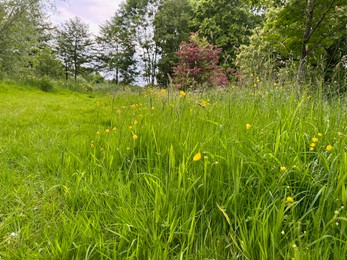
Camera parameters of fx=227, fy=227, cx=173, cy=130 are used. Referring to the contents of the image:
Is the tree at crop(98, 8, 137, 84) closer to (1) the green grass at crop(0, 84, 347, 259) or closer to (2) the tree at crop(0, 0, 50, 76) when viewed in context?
(2) the tree at crop(0, 0, 50, 76)

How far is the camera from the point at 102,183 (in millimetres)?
1362

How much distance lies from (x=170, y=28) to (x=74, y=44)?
34.0 ft

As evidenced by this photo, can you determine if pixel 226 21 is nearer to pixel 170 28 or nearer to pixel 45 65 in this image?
pixel 170 28

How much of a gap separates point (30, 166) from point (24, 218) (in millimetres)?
767

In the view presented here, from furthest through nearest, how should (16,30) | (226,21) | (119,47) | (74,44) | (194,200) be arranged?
(74,44) → (119,47) → (226,21) → (16,30) → (194,200)

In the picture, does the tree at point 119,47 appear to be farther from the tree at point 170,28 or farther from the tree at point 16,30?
the tree at point 16,30

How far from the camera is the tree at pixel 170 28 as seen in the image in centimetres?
2106

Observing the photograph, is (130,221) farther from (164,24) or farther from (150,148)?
(164,24)

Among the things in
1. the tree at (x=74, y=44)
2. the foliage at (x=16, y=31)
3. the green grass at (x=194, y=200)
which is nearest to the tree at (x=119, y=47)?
the tree at (x=74, y=44)

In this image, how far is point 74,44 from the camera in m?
23.8

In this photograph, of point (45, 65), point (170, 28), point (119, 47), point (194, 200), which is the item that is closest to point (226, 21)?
point (170, 28)

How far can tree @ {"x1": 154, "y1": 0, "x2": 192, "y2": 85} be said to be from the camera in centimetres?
2106

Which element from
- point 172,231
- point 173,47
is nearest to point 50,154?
point 172,231

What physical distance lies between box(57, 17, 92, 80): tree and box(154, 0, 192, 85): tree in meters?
7.90
